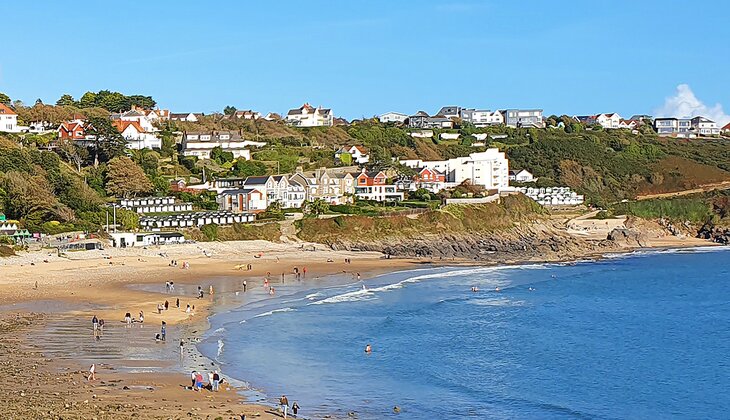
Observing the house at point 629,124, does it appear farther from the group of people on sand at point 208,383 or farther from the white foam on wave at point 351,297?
the group of people on sand at point 208,383

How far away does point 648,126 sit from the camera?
13750 centimetres

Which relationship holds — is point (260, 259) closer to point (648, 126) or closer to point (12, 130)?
point (12, 130)

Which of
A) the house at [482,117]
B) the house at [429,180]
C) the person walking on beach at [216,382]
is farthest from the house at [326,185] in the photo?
the house at [482,117]

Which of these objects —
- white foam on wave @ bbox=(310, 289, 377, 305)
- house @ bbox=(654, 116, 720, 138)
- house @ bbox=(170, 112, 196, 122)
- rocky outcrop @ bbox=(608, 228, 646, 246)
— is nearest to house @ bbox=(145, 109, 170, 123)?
house @ bbox=(170, 112, 196, 122)

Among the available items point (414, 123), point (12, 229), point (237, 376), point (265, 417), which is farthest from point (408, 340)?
point (414, 123)

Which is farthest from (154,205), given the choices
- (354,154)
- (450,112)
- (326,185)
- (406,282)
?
(450,112)

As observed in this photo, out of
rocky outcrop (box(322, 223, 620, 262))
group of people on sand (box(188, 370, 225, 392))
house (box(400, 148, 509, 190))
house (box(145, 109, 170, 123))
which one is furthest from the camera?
house (box(145, 109, 170, 123))

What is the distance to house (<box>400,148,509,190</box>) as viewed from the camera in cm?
8112

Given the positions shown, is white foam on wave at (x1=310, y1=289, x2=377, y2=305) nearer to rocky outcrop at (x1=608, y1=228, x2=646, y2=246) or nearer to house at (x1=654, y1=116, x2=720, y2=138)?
rocky outcrop at (x1=608, y1=228, x2=646, y2=246)

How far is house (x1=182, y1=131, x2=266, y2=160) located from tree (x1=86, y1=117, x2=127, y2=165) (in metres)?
9.46

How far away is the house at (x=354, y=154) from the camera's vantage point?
269 ft

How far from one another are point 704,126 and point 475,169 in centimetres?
7194

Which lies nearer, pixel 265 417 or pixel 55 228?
pixel 265 417

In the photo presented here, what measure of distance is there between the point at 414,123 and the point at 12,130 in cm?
6078
